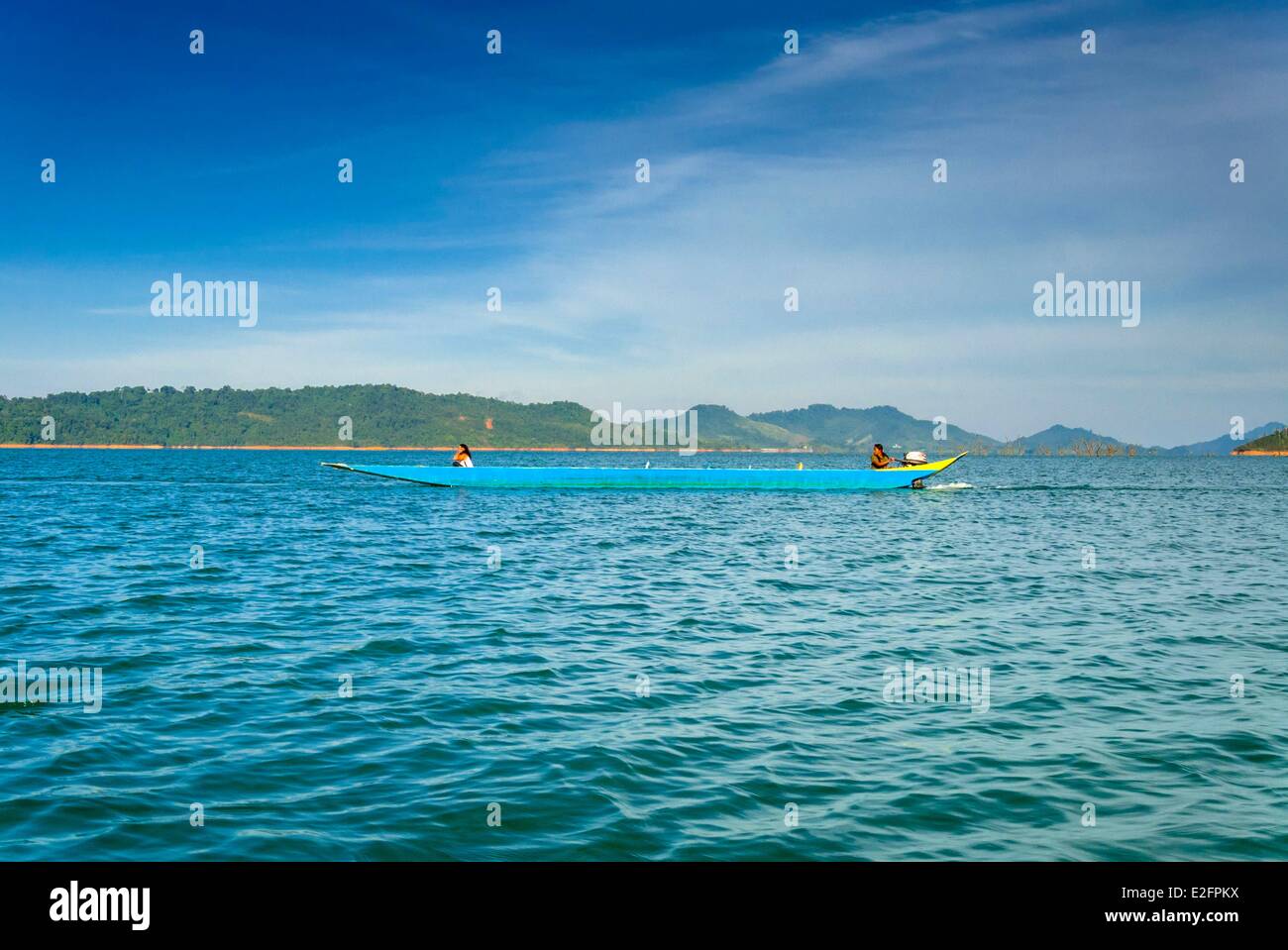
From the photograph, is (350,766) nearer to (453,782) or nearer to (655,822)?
(453,782)

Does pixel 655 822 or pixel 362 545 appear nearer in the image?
pixel 655 822

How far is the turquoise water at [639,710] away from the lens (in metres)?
7.98

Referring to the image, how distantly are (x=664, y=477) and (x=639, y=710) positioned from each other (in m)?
64.4

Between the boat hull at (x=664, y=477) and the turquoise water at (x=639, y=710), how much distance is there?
1525 inches

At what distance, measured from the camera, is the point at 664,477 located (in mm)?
75938

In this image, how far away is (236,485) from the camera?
78000mm
